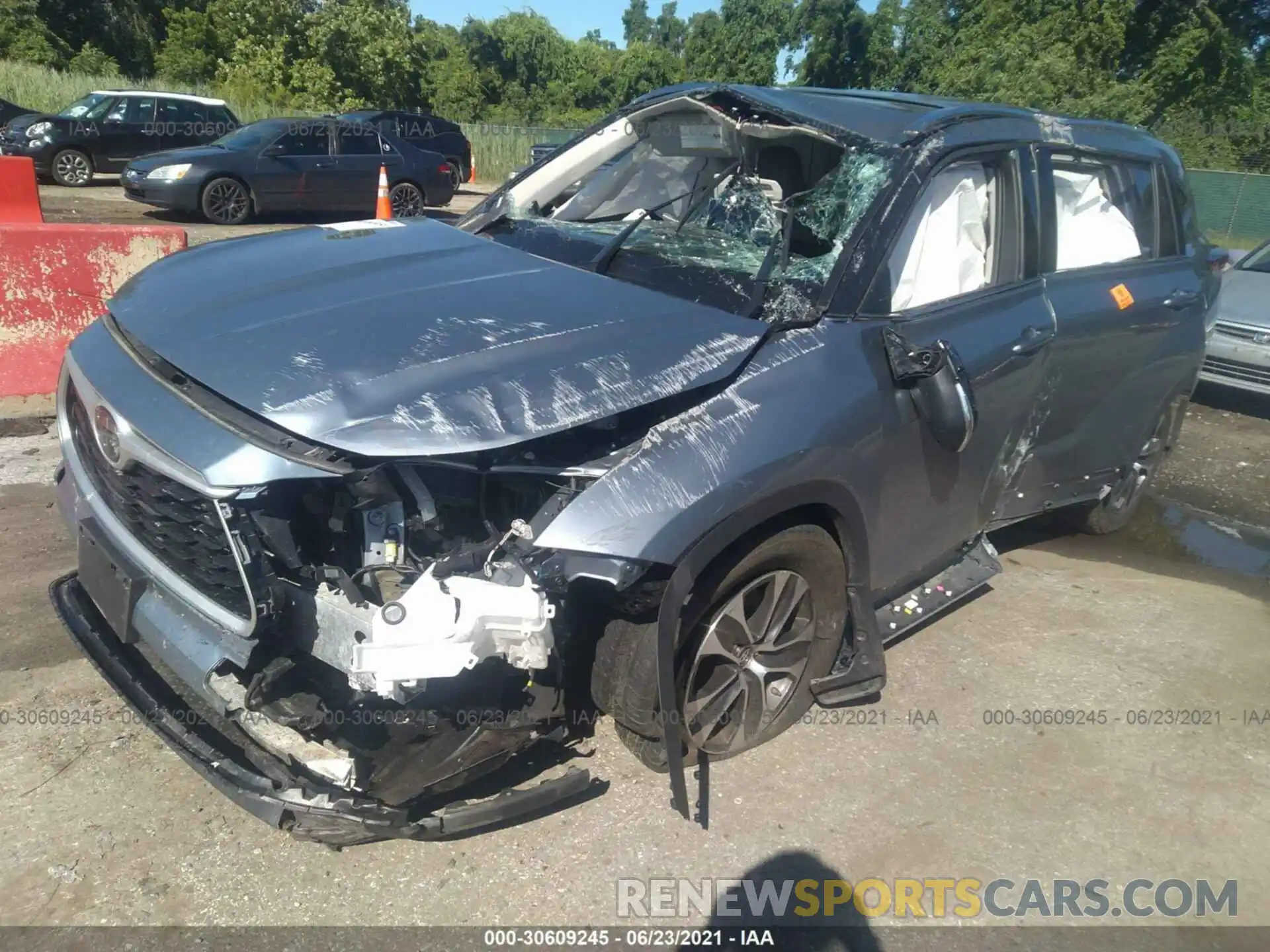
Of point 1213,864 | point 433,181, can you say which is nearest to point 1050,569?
point 1213,864

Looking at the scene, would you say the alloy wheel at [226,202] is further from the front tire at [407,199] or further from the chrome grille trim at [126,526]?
the chrome grille trim at [126,526]

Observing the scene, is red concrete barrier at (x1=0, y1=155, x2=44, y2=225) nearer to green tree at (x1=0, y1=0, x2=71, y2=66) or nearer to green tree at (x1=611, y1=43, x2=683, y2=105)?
green tree at (x1=0, y1=0, x2=71, y2=66)

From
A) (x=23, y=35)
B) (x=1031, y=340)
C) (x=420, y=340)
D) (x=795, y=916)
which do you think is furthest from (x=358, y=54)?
(x=795, y=916)

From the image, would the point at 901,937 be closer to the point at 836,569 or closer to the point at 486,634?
the point at 836,569

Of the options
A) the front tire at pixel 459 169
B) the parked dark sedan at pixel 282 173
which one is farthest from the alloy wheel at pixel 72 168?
the front tire at pixel 459 169

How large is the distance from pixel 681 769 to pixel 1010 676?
72.4 inches

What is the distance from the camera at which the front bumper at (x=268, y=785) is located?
7.06 ft

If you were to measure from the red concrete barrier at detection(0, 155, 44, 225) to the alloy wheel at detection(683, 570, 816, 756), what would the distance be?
5.09 metres

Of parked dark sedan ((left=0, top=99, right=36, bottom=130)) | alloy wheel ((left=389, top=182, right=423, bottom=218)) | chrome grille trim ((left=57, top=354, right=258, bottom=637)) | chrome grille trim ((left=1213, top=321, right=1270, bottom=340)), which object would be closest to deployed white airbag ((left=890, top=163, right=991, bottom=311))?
chrome grille trim ((left=57, top=354, right=258, bottom=637))

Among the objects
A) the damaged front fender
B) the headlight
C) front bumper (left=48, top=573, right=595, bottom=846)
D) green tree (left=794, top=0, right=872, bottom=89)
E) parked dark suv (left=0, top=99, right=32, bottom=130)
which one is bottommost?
parked dark suv (left=0, top=99, right=32, bottom=130)

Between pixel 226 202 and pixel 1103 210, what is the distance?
11.7 m

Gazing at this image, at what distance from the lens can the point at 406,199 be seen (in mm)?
14836

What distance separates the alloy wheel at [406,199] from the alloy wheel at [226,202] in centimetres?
233

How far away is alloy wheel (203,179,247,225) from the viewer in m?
12.5
